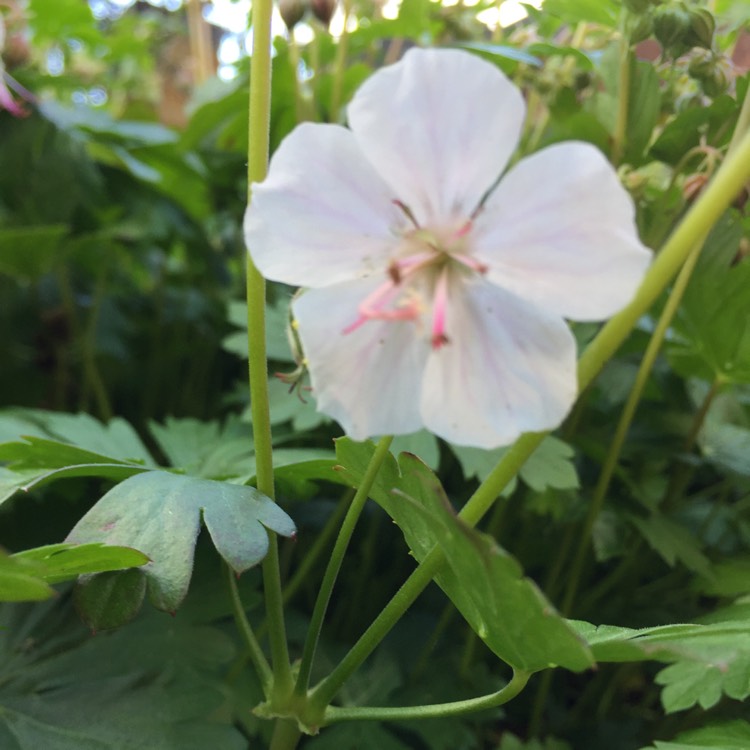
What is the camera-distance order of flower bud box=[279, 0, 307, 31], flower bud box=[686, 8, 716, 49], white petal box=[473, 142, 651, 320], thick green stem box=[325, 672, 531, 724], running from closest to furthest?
white petal box=[473, 142, 651, 320] → thick green stem box=[325, 672, 531, 724] → flower bud box=[686, 8, 716, 49] → flower bud box=[279, 0, 307, 31]

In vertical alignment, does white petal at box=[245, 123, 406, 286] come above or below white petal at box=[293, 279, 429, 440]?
above

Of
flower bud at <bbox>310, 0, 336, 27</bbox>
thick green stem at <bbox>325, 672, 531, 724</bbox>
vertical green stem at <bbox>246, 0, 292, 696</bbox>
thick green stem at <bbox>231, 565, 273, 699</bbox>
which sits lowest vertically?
thick green stem at <bbox>231, 565, 273, 699</bbox>

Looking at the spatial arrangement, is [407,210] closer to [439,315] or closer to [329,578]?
[439,315]

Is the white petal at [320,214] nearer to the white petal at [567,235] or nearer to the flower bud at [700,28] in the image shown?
the white petal at [567,235]

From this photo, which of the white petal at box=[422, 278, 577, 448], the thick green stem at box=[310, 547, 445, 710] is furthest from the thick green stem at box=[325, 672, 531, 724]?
the white petal at box=[422, 278, 577, 448]

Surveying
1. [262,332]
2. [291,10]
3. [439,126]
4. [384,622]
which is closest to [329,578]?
[384,622]

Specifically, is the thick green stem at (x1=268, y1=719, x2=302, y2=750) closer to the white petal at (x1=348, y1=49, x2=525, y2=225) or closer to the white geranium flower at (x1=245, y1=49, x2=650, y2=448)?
the white geranium flower at (x1=245, y1=49, x2=650, y2=448)
